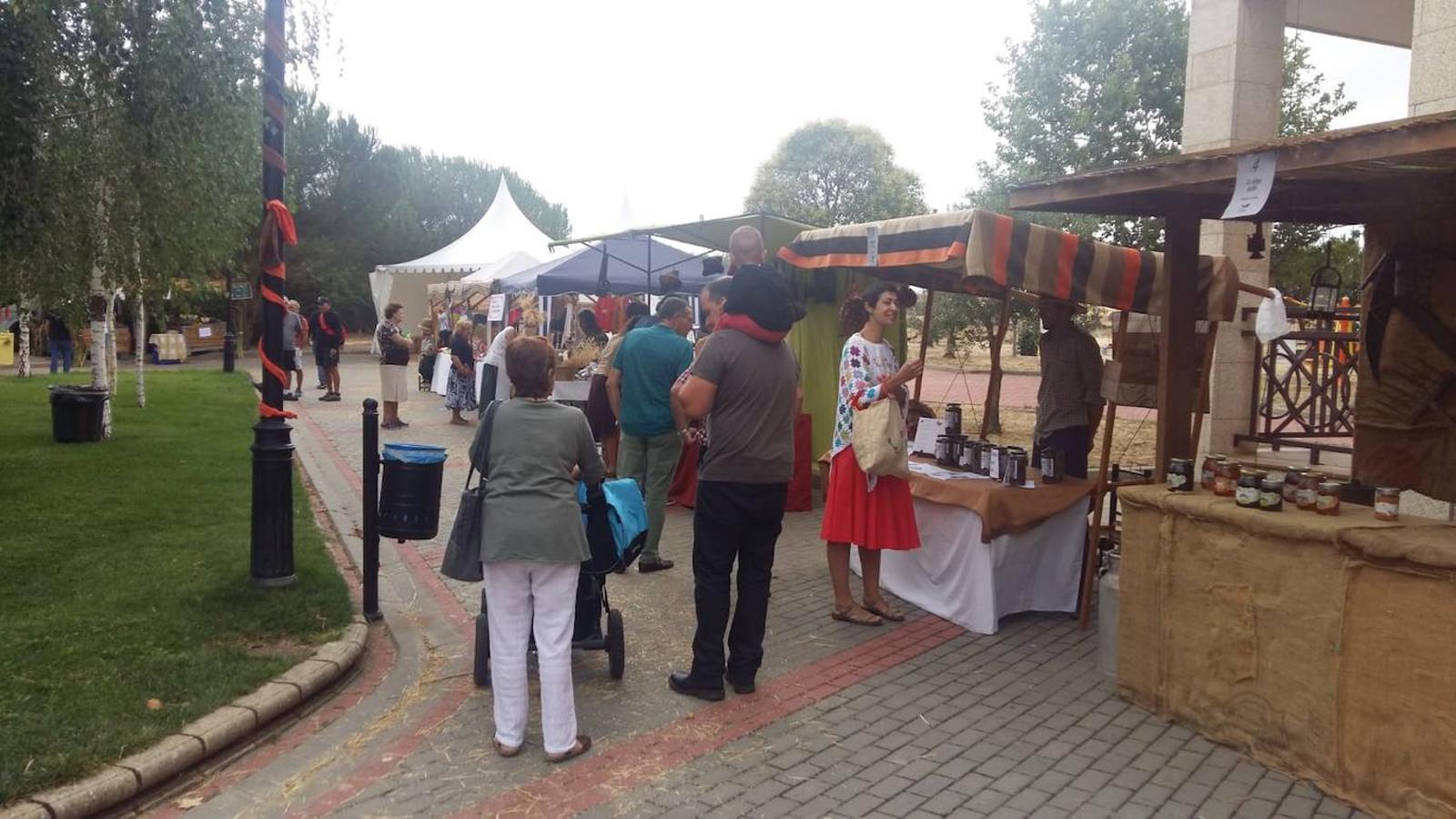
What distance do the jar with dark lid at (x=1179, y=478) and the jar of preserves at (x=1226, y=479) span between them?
13 centimetres

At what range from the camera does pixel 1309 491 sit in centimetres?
422

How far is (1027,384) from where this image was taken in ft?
84.3

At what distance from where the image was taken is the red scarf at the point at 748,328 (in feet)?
15.5

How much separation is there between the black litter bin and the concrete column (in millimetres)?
6982

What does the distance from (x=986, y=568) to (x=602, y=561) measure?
94.7 inches

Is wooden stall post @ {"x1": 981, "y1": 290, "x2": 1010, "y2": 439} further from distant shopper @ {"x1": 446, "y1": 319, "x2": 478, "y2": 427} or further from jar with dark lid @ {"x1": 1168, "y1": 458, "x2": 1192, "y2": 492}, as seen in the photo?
distant shopper @ {"x1": 446, "y1": 319, "x2": 478, "y2": 427}

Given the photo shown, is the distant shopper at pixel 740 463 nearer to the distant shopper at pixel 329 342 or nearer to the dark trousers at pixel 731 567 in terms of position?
the dark trousers at pixel 731 567

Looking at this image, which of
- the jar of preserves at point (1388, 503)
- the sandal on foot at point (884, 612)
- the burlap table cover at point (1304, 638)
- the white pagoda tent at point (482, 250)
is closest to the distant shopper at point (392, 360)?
the white pagoda tent at point (482, 250)

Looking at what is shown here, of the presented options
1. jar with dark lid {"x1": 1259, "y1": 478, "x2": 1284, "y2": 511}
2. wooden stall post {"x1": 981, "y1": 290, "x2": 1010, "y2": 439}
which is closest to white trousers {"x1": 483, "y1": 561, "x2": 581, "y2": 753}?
jar with dark lid {"x1": 1259, "y1": 478, "x2": 1284, "y2": 511}

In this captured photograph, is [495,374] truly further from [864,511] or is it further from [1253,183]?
[1253,183]

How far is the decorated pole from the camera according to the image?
5770mm

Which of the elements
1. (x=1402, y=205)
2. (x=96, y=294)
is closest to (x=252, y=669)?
(x=1402, y=205)

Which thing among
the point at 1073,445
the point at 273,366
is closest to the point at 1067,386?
the point at 1073,445

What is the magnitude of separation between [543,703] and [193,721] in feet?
4.98
